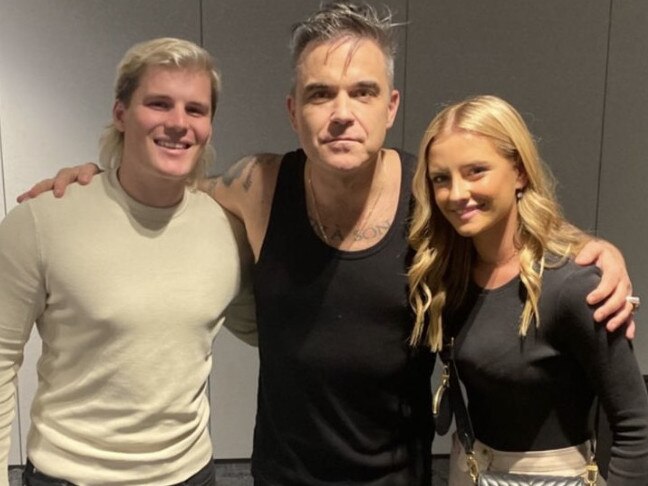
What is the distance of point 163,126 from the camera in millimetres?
1481

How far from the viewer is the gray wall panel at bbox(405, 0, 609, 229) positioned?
107 inches

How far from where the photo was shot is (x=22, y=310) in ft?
4.63

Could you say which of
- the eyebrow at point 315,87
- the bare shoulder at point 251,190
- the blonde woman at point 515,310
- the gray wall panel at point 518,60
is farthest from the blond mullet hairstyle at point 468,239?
the gray wall panel at point 518,60

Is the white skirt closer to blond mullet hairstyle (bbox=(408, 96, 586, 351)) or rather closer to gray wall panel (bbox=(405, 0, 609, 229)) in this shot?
blond mullet hairstyle (bbox=(408, 96, 586, 351))

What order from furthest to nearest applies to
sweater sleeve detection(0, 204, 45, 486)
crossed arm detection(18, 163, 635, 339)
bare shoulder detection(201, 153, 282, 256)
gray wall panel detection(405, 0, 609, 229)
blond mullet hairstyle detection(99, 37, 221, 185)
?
gray wall panel detection(405, 0, 609, 229) → bare shoulder detection(201, 153, 282, 256) → blond mullet hairstyle detection(99, 37, 221, 185) → sweater sleeve detection(0, 204, 45, 486) → crossed arm detection(18, 163, 635, 339)

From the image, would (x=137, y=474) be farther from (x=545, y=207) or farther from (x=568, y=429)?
(x=545, y=207)

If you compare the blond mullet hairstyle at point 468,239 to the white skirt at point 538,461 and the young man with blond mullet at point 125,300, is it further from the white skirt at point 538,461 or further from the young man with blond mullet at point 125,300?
the young man with blond mullet at point 125,300

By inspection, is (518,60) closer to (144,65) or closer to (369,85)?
(369,85)

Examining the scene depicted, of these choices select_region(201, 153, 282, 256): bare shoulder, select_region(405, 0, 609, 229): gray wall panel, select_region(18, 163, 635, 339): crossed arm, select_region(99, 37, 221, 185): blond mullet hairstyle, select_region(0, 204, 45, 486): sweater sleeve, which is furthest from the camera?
select_region(405, 0, 609, 229): gray wall panel

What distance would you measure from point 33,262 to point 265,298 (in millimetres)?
487

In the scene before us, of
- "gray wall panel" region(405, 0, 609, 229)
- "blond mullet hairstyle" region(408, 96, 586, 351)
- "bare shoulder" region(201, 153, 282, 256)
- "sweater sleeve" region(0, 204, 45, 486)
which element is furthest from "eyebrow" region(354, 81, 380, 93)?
"gray wall panel" region(405, 0, 609, 229)

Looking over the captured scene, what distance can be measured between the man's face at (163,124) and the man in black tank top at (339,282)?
0.21 metres

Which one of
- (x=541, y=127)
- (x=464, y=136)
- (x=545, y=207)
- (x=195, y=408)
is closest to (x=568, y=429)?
(x=545, y=207)

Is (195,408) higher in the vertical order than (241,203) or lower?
lower
